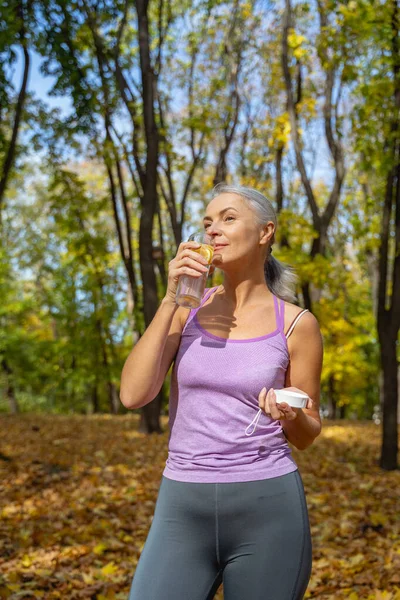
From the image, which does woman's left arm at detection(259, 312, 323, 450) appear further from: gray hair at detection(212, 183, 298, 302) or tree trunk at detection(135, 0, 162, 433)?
tree trunk at detection(135, 0, 162, 433)

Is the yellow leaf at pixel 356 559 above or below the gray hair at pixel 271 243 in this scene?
below

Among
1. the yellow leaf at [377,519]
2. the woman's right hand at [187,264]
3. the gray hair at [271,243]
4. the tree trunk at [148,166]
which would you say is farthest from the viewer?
the tree trunk at [148,166]

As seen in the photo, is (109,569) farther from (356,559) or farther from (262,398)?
(262,398)

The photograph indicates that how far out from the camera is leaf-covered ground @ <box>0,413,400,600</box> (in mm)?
4961

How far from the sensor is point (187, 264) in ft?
6.83

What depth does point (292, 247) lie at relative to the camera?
11953 millimetres

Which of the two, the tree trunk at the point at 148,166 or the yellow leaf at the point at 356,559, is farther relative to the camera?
the tree trunk at the point at 148,166

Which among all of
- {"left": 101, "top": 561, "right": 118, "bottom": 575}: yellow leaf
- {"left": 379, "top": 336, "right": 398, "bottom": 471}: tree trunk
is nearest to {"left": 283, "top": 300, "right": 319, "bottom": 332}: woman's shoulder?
{"left": 101, "top": 561, "right": 118, "bottom": 575}: yellow leaf

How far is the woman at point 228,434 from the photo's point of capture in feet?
6.49

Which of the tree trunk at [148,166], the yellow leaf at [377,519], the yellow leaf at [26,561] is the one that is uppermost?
the tree trunk at [148,166]

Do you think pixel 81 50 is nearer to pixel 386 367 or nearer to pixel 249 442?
pixel 386 367

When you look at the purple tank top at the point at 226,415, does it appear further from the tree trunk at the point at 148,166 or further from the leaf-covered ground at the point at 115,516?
the tree trunk at the point at 148,166

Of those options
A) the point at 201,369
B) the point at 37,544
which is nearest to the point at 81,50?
the point at 37,544

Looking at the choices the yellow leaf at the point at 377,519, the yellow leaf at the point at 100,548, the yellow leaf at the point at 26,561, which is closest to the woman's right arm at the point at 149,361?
the yellow leaf at the point at 26,561
